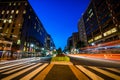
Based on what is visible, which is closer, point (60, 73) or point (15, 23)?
point (60, 73)

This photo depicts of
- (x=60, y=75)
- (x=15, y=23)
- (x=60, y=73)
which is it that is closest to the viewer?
(x=60, y=75)

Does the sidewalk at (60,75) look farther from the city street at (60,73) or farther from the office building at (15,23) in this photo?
the office building at (15,23)

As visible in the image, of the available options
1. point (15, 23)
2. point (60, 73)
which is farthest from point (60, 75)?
point (15, 23)

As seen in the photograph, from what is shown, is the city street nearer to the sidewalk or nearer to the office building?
the sidewalk

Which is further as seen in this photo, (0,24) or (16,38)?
(0,24)

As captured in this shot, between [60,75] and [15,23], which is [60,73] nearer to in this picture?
[60,75]

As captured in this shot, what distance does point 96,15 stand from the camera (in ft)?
198

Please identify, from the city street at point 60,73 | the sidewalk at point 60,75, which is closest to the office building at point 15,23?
the city street at point 60,73

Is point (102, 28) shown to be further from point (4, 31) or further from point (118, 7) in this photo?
point (4, 31)

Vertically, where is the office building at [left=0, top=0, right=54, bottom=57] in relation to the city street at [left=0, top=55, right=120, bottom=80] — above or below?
above

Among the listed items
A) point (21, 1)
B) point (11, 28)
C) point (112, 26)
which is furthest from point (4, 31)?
point (112, 26)

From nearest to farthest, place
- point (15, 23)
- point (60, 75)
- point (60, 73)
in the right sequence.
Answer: point (60, 75), point (60, 73), point (15, 23)

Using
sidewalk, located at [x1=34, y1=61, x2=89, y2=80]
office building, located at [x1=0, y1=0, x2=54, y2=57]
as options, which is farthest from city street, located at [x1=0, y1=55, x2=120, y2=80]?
office building, located at [x1=0, y1=0, x2=54, y2=57]

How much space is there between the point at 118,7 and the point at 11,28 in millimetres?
51354
